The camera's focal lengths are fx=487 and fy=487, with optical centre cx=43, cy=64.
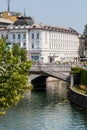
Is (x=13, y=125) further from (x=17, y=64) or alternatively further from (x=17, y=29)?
(x=17, y=29)

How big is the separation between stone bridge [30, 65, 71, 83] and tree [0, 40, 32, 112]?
49.0m

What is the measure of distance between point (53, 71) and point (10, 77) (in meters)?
51.1

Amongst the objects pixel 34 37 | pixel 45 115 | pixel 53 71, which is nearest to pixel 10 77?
pixel 45 115

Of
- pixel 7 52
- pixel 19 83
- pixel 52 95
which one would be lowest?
pixel 52 95

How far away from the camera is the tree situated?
94.7 feet

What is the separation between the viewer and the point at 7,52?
29.6 meters

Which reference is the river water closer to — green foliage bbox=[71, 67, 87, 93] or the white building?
green foliage bbox=[71, 67, 87, 93]

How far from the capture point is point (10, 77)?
29125 millimetres

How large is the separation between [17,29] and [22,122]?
7200 cm

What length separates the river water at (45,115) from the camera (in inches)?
1817

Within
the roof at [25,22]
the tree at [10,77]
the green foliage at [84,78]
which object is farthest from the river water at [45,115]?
the roof at [25,22]

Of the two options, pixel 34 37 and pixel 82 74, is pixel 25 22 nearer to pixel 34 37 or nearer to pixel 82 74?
pixel 34 37

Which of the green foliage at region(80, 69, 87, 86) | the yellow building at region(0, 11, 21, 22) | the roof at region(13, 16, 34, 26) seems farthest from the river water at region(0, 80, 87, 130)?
the yellow building at region(0, 11, 21, 22)

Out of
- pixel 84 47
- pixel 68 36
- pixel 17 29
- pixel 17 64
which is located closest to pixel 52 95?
pixel 17 64
